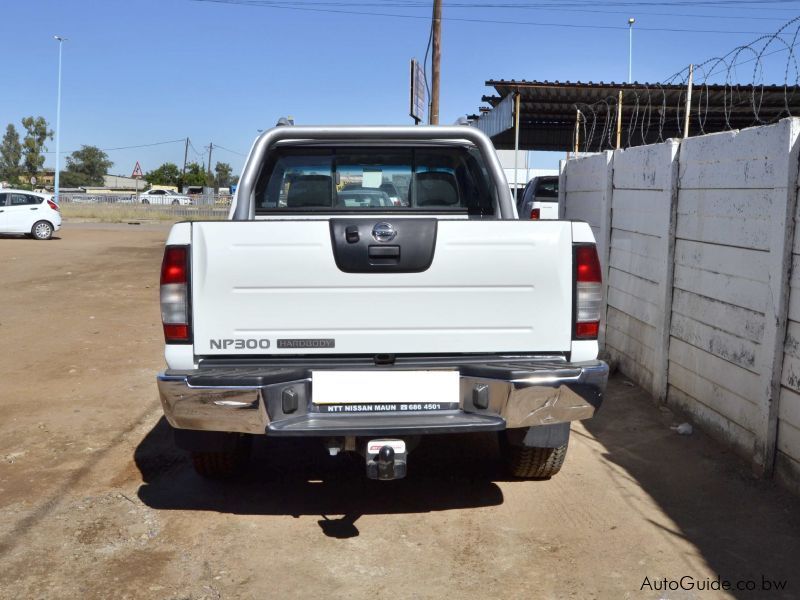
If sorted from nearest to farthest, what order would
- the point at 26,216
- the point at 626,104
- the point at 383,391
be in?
the point at 383,391
the point at 626,104
the point at 26,216

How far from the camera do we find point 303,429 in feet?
12.0

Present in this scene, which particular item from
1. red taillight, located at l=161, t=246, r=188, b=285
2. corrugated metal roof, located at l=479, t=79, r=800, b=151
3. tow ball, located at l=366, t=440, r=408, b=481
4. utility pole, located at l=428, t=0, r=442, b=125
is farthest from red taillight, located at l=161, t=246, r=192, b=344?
utility pole, located at l=428, t=0, r=442, b=125

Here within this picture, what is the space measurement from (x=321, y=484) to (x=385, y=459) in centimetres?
112

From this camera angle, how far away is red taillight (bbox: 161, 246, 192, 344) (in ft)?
12.3

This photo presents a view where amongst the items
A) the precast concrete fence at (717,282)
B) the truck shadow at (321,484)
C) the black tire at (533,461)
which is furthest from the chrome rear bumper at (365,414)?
the precast concrete fence at (717,282)

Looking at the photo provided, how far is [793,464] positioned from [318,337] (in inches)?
97.3

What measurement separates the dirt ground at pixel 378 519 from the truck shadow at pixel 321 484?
0.01 meters

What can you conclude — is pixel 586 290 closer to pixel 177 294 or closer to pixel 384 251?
pixel 384 251

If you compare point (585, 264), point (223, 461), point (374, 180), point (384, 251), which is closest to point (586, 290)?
point (585, 264)

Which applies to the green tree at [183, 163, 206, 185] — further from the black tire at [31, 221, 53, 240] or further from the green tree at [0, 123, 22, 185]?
the black tire at [31, 221, 53, 240]

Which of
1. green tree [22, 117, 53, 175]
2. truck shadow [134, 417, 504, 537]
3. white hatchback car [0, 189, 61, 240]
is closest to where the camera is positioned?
truck shadow [134, 417, 504, 537]

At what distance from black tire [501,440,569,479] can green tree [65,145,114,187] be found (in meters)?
114

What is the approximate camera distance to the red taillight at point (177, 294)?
3744 millimetres

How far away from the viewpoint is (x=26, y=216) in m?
26.2
